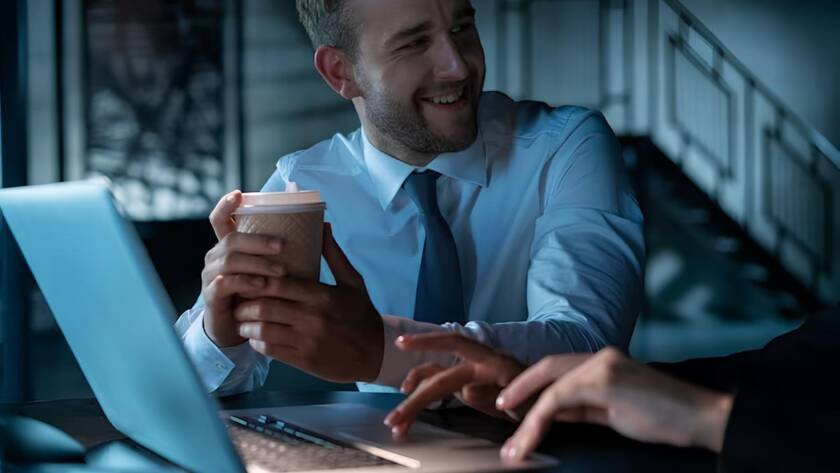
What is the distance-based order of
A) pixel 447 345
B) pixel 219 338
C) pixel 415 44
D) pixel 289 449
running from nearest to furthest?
pixel 289 449 < pixel 447 345 < pixel 219 338 < pixel 415 44

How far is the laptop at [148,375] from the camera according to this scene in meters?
0.80

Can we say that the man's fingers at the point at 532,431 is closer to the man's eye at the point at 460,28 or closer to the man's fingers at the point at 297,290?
the man's fingers at the point at 297,290

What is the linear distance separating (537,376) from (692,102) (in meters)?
7.45

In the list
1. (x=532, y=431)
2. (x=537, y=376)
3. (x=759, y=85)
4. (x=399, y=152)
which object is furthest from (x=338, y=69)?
(x=759, y=85)

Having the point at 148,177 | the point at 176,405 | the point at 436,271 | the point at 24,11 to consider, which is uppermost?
the point at 24,11

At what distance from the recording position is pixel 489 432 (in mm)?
1186

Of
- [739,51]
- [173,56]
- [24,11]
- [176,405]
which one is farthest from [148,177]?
[176,405]

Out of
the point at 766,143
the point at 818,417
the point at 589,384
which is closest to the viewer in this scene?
the point at 818,417

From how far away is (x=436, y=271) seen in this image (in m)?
1.95

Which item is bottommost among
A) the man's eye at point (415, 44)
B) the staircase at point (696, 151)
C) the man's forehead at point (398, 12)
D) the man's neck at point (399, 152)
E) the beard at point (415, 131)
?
the staircase at point (696, 151)

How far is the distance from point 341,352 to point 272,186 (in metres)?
0.90

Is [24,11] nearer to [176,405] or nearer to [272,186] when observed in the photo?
[272,186]

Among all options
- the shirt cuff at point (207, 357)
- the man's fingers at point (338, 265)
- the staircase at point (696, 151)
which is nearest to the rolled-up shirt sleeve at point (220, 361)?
the shirt cuff at point (207, 357)

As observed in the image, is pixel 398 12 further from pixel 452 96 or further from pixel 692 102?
pixel 692 102
